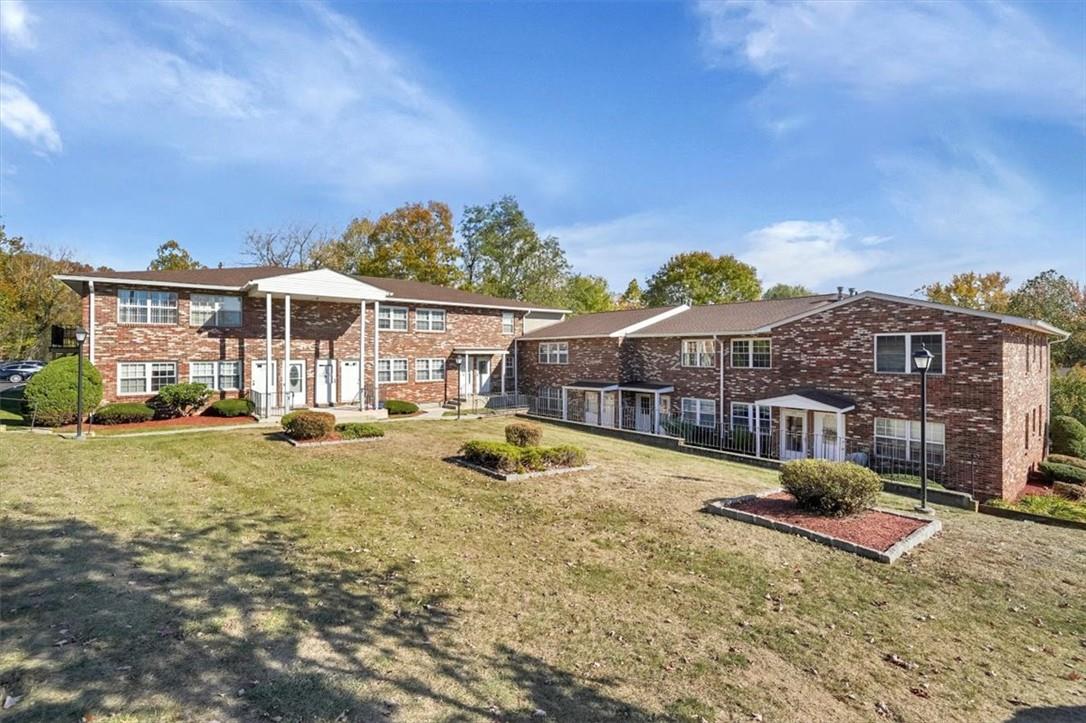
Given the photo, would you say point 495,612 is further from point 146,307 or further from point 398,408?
point 146,307

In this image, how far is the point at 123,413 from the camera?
768 inches

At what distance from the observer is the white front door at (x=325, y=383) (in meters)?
25.3

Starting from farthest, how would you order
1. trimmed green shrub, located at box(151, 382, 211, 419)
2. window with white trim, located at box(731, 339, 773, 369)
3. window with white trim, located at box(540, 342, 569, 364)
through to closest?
window with white trim, located at box(540, 342, 569, 364) → window with white trim, located at box(731, 339, 773, 369) → trimmed green shrub, located at box(151, 382, 211, 419)

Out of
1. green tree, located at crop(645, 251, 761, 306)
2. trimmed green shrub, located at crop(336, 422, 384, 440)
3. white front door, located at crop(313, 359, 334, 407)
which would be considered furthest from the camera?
green tree, located at crop(645, 251, 761, 306)

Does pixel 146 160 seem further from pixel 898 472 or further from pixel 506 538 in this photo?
pixel 898 472

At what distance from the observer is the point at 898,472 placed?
56.7 ft

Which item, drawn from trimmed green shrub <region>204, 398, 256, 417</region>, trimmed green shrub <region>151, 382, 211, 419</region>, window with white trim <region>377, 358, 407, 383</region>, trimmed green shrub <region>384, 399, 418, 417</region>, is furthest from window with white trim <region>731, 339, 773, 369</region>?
trimmed green shrub <region>151, 382, 211, 419</region>

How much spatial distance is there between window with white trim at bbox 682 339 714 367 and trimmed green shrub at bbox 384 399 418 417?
1299 cm

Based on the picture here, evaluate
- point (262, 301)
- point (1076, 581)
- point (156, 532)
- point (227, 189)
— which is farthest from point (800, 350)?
point (227, 189)

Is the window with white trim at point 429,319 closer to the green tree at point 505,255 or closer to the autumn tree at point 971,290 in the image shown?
the green tree at point 505,255

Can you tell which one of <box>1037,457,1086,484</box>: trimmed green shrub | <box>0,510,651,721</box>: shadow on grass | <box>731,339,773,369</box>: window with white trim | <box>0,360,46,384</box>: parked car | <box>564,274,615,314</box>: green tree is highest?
<box>564,274,615,314</box>: green tree

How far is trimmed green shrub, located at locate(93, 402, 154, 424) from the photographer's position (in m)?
19.2

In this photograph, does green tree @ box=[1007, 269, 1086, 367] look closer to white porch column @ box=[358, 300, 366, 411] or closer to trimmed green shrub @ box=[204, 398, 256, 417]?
white porch column @ box=[358, 300, 366, 411]

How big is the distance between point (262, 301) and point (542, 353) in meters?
14.6
